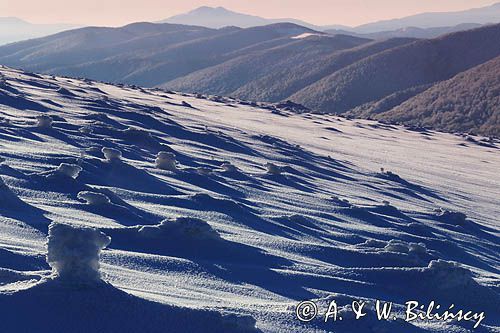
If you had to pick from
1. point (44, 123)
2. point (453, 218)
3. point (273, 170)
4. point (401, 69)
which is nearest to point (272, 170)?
point (273, 170)

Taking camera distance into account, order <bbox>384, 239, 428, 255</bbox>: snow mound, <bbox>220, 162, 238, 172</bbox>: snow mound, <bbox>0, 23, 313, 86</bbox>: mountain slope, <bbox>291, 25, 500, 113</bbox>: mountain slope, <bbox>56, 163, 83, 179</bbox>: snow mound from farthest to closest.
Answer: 1. <bbox>0, 23, 313, 86</bbox>: mountain slope
2. <bbox>291, 25, 500, 113</bbox>: mountain slope
3. <bbox>220, 162, 238, 172</bbox>: snow mound
4. <bbox>56, 163, 83, 179</bbox>: snow mound
5. <bbox>384, 239, 428, 255</bbox>: snow mound

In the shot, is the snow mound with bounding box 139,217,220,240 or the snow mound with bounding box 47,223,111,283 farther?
the snow mound with bounding box 139,217,220,240

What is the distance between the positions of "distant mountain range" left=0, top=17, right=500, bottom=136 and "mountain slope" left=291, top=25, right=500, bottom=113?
0.12m

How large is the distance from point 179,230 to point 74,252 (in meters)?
2.31

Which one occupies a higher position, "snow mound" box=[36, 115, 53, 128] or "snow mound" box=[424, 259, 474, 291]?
"snow mound" box=[36, 115, 53, 128]

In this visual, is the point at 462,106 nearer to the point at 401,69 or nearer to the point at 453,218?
the point at 401,69

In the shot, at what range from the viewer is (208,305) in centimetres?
524

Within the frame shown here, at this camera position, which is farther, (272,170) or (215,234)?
(272,170)

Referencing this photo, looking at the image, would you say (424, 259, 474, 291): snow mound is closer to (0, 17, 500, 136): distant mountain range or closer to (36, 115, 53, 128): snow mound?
(36, 115, 53, 128): snow mound

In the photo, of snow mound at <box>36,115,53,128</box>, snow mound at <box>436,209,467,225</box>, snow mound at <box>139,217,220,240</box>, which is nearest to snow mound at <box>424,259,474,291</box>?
snow mound at <box>139,217,220,240</box>

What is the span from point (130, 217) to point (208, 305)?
2.69m

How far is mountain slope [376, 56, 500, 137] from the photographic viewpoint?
188ft

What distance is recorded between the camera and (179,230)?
6.91m

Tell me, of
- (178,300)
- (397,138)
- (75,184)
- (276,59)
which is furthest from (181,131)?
(276,59)
